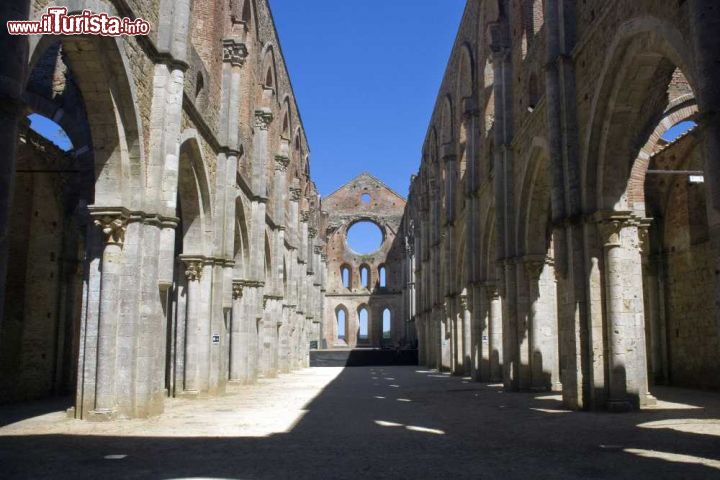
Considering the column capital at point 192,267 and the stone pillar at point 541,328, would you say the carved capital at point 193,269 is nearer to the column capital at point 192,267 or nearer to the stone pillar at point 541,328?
the column capital at point 192,267

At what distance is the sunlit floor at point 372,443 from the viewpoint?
6.77 metres

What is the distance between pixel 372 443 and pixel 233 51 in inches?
546

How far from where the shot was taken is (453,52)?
95.5ft

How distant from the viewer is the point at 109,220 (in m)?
11.2

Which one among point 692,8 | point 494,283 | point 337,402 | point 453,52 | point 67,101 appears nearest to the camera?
point 692,8

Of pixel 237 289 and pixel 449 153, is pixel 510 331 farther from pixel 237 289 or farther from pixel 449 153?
pixel 449 153

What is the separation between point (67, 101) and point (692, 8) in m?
11.1

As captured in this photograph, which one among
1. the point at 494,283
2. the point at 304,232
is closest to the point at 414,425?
the point at 494,283

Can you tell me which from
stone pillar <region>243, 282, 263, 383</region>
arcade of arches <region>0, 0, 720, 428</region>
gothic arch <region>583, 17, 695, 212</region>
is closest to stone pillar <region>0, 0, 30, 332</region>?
arcade of arches <region>0, 0, 720, 428</region>

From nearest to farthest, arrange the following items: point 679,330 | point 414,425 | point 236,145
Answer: point 414,425 → point 236,145 → point 679,330

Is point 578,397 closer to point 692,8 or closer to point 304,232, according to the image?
point 692,8

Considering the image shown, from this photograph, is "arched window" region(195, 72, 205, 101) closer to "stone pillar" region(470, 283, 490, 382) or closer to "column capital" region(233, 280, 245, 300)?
"column capital" region(233, 280, 245, 300)

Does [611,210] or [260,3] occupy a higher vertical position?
[260,3]

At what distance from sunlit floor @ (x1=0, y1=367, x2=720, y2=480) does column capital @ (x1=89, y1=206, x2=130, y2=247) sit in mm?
3026
